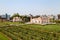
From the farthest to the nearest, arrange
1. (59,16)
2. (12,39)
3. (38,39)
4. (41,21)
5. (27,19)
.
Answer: (59,16), (27,19), (41,21), (38,39), (12,39)

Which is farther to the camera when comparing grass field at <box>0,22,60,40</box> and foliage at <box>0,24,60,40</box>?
grass field at <box>0,22,60,40</box>

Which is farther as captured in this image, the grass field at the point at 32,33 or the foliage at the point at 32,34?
the grass field at the point at 32,33

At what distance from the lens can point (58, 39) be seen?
76.8ft

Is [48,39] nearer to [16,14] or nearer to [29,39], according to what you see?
[29,39]

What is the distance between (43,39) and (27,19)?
57796 millimetres

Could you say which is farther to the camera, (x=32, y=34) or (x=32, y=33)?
(x=32, y=33)

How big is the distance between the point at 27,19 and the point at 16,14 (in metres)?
15.3

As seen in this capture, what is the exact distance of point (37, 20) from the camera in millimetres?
63094

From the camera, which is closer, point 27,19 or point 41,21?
point 41,21

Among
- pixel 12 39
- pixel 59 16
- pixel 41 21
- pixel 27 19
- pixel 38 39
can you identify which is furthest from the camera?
pixel 59 16

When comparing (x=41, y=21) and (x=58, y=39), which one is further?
(x=41, y=21)

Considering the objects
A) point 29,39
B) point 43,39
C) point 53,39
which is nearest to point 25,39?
point 29,39

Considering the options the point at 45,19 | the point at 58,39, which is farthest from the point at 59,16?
the point at 58,39

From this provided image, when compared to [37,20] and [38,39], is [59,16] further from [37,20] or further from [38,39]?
[38,39]
